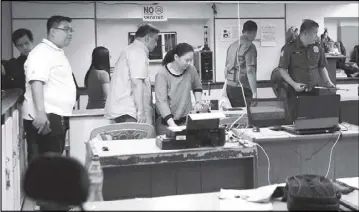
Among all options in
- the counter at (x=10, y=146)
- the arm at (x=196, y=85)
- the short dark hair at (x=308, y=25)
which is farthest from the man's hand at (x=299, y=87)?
the counter at (x=10, y=146)

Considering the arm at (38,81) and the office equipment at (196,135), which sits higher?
the arm at (38,81)

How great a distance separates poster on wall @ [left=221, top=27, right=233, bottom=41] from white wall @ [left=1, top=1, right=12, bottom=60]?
322cm

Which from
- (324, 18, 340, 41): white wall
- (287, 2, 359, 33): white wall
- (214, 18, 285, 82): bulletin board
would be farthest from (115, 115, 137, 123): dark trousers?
(324, 18, 340, 41): white wall

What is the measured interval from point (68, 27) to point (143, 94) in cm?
78

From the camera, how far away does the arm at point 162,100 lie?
330cm

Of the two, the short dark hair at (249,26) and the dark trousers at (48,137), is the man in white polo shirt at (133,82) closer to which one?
the dark trousers at (48,137)

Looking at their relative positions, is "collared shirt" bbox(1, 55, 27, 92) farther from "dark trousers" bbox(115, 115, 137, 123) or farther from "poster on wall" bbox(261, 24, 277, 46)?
"poster on wall" bbox(261, 24, 277, 46)

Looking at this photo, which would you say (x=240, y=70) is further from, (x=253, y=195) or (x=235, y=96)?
(x=253, y=195)

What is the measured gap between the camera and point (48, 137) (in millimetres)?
3119

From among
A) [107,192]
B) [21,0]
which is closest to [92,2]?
[21,0]

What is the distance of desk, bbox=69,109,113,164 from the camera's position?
407 cm

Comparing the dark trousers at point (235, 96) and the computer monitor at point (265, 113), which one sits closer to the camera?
the computer monitor at point (265, 113)

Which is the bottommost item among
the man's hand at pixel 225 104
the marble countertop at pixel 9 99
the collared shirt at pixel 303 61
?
the man's hand at pixel 225 104

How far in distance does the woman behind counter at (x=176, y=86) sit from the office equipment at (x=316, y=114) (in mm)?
877
